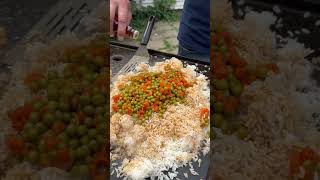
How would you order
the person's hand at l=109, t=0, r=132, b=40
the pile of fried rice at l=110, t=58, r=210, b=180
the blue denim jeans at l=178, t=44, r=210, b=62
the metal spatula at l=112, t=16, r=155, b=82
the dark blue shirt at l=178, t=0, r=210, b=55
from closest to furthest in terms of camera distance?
1. the pile of fried rice at l=110, t=58, r=210, b=180
2. the person's hand at l=109, t=0, r=132, b=40
3. the metal spatula at l=112, t=16, r=155, b=82
4. the blue denim jeans at l=178, t=44, r=210, b=62
5. the dark blue shirt at l=178, t=0, r=210, b=55

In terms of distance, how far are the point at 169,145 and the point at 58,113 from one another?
0.38 metres

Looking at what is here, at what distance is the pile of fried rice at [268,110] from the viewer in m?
0.89

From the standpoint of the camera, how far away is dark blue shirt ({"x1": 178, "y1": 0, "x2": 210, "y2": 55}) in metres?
1.68

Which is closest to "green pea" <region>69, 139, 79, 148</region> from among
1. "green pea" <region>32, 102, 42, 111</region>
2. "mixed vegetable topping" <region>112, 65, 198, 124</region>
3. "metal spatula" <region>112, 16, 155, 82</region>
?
"green pea" <region>32, 102, 42, 111</region>

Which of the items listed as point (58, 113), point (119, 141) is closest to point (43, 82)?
point (58, 113)

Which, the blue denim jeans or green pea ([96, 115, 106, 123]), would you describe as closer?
green pea ([96, 115, 106, 123])

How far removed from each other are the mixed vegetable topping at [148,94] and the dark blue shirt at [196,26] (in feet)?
1.36

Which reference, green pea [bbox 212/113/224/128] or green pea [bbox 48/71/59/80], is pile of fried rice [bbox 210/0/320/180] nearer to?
green pea [bbox 212/113/224/128]

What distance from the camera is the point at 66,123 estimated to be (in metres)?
0.87

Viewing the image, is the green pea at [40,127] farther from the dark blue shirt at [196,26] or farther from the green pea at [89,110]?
the dark blue shirt at [196,26]

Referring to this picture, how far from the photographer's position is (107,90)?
2.59 feet

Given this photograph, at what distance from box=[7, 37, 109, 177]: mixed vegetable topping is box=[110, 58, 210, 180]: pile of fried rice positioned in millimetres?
245

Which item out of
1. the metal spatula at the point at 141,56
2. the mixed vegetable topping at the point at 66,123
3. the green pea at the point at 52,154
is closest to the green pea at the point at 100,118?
the mixed vegetable topping at the point at 66,123

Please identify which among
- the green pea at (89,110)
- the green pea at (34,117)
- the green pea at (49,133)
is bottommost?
the green pea at (49,133)
